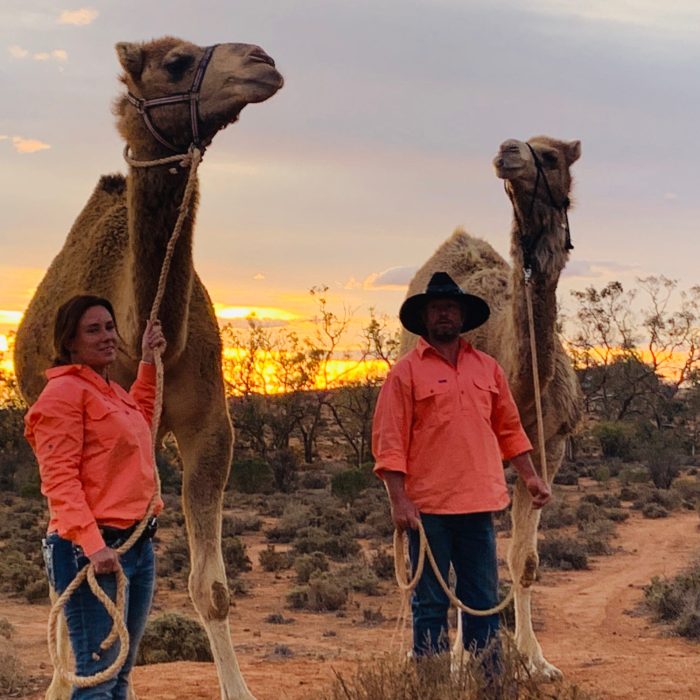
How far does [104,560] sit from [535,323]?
3858 millimetres

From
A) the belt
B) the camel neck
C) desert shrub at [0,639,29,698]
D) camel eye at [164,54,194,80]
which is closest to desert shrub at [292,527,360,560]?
desert shrub at [0,639,29,698]

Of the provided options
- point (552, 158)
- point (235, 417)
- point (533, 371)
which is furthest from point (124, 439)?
point (235, 417)

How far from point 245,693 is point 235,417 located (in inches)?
1188

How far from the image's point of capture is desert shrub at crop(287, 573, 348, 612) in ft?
46.0

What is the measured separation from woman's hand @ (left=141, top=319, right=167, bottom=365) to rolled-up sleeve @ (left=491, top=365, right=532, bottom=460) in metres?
1.82

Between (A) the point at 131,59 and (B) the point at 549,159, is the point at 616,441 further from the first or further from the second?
(A) the point at 131,59

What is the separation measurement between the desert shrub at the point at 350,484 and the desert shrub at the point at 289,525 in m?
2.65

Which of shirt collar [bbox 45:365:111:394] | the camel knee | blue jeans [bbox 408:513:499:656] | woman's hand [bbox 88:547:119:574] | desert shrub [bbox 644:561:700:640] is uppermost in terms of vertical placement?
shirt collar [bbox 45:365:111:394]

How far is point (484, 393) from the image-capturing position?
5359mm

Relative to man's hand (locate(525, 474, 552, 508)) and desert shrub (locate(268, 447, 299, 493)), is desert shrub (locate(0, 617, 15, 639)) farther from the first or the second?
desert shrub (locate(268, 447, 299, 493))

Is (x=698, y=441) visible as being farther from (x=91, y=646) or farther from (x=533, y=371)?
(x=91, y=646)

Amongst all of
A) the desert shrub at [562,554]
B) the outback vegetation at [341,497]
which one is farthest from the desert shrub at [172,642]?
the desert shrub at [562,554]

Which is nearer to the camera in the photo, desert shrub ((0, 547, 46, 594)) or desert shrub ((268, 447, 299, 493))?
desert shrub ((0, 547, 46, 594))

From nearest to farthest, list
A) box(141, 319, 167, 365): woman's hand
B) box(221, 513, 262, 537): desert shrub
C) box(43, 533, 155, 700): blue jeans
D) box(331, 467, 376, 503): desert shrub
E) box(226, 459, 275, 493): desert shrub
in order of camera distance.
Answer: box(43, 533, 155, 700): blue jeans
box(141, 319, 167, 365): woman's hand
box(221, 513, 262, 537): desert shrub
box(331, 467, 376, 503): desert shrub
box(226, 459, 275, 493): desert shrub
